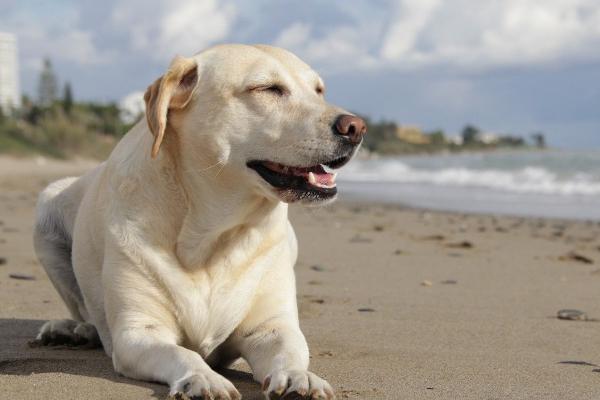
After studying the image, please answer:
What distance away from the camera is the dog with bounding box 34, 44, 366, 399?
3.55 meters

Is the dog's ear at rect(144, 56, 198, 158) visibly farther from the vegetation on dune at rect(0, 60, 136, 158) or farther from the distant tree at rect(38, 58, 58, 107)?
the distant tree at rect(38, 58, 58, 107)

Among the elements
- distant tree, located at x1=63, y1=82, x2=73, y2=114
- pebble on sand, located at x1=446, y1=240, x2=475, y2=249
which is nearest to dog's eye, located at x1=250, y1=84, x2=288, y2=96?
pebble on sand, located at x1=446, y1=240, x2=475, y2=249

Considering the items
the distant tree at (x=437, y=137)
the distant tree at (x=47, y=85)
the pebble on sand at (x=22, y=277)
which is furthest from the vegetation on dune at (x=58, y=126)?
the distant tree at (x=437, y=137)

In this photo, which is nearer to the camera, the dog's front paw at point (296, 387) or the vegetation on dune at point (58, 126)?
the dog's front paw at point (296, 387)

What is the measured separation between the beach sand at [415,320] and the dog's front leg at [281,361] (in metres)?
0.12

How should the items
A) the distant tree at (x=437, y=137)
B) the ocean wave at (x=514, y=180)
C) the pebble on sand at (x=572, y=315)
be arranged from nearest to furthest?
the pebble on sand at (x=572, y=315) < the ocean wave at (x=514, y=180) < the distant tree at (x=437, y=137)

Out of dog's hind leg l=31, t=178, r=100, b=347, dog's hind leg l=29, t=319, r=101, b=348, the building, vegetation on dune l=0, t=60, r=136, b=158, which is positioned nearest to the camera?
dog's hind leg l=29, t=319, r=101, b=348

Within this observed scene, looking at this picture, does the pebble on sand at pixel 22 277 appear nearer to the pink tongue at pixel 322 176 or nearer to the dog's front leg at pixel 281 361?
the dog's front leg at pixel 281 361

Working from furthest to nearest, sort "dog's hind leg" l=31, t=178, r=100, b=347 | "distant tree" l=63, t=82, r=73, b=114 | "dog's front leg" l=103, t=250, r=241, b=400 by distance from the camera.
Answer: "distant tree" l=63, t=82, r=73, b=114 → "dog's hind leg" l=31, t=178, r=100, b=347 → "dog's front leg" l=103, t=250, r=241, b=400

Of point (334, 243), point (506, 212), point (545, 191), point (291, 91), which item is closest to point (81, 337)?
point (291, 91)

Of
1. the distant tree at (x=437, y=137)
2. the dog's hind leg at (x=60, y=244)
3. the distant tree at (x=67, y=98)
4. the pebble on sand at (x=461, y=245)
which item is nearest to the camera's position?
the dog's hind leg at (x=60, y=244)

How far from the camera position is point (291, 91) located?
12.3ft

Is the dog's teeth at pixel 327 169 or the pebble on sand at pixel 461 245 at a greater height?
the dog's teeth at pixel 327 169

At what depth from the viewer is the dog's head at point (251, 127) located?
3.54 meters
